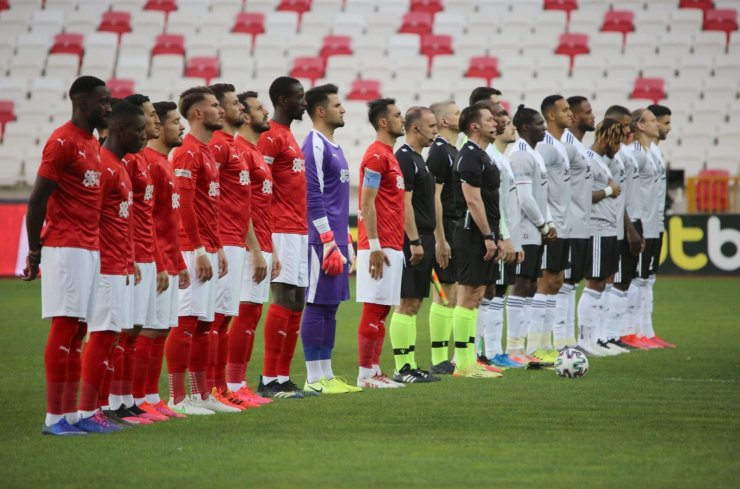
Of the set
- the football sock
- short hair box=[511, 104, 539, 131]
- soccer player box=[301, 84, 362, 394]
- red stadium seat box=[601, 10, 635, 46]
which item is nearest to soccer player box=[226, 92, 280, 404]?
soccer player box=[301, 84, 362, 394]

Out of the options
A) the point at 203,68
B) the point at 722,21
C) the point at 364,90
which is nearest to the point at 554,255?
the point at 364,90

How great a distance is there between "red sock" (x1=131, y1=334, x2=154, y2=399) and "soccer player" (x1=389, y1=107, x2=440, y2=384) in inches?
117

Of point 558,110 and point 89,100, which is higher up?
point 558,110

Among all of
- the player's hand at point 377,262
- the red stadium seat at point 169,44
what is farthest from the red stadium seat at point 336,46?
the player's hand at point 377,262

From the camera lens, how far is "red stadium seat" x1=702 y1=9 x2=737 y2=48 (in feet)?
95.8

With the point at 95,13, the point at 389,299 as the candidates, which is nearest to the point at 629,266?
the point at 389,299

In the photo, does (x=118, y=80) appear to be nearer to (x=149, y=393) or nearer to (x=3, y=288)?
(x=3, y=288)

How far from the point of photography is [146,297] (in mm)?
8578

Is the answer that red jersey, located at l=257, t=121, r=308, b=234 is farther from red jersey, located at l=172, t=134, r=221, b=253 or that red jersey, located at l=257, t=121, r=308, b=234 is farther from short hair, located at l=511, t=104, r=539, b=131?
short hair, located at l=511, t=104, r=539, b=131

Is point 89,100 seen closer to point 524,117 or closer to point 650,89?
point 524,117

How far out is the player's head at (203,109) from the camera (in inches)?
367

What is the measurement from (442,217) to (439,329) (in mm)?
1113

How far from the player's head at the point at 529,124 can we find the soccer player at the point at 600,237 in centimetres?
121

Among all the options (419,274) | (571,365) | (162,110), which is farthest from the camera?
(571,365)
